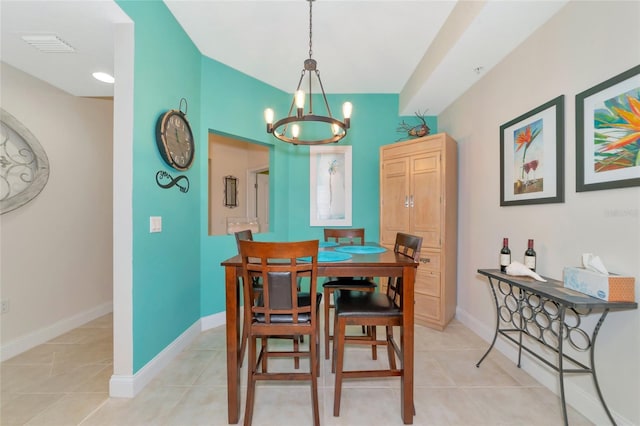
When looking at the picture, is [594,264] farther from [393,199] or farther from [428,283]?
[393,199]

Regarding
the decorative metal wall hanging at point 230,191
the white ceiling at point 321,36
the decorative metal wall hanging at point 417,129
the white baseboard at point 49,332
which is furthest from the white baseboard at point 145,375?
the decorative metal wall hanging at point 417,129

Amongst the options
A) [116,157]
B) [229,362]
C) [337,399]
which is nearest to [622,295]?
[337,399]

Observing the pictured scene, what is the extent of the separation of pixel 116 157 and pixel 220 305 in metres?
1.83

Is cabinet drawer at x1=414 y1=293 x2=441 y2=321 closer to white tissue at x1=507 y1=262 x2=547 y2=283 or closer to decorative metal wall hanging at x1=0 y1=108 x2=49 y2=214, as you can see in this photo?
white tissue at x1=507 y1=262 x2=547 y2=283

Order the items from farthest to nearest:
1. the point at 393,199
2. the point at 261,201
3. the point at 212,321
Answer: the point at 261,201 < the point at 393,199 < the point at 212,321

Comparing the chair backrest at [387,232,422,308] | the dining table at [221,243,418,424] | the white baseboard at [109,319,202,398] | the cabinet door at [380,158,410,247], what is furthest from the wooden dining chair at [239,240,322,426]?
the cabinet door at [380,158,410,247]

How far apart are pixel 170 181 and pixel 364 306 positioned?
71.8 inches

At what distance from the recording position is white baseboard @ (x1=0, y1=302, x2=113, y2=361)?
218cm

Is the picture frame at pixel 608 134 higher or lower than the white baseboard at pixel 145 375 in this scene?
higher

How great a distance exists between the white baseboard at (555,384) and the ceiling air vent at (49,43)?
4125mm

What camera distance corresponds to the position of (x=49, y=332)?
8.14 ft

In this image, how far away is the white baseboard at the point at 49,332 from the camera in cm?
218

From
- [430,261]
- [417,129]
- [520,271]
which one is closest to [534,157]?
[520,271]

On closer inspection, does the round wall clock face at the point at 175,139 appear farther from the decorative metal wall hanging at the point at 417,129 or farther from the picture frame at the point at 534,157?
the picture frame at the point at 534,157
